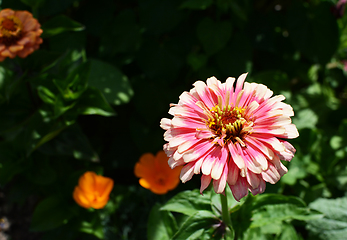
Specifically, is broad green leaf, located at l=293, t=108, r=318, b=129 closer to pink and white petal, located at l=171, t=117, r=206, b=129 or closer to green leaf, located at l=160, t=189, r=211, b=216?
green leaf, located at l=160, t=189, r=211, b=216

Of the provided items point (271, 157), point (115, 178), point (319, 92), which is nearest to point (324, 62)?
point (319, 92)

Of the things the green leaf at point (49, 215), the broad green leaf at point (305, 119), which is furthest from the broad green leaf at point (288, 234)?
the green leaf at point (49, 215)

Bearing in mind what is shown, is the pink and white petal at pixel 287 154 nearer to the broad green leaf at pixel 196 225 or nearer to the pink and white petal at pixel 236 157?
the pink and white petal at pixel 236 157

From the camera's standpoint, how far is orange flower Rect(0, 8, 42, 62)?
45.4 inches

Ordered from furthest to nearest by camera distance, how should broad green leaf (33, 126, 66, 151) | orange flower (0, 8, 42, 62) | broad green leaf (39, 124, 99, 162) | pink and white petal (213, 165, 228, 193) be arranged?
broad green leaf (39, 124, 99, 162), broad green leaf (33, 126, 66, 151), orange flower (0, 8, 42, 62), pink and white petal (213, 165, 228, 193)

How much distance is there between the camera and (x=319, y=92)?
1938 mm

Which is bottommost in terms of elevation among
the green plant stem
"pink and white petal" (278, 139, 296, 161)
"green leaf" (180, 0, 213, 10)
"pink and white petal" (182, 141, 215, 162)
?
the green plant stem

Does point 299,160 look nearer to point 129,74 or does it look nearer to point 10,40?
point 129,74

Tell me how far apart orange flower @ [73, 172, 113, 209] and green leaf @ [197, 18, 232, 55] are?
0.79m

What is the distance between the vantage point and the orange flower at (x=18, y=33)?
3.78ft

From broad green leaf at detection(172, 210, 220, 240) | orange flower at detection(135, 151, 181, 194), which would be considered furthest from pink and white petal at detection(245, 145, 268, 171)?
orange flower at detection(135, 151, 181, 194)

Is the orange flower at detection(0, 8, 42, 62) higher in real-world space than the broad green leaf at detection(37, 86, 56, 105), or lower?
higher

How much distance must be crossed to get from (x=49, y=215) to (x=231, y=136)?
102cm

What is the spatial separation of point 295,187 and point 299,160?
147 mm
